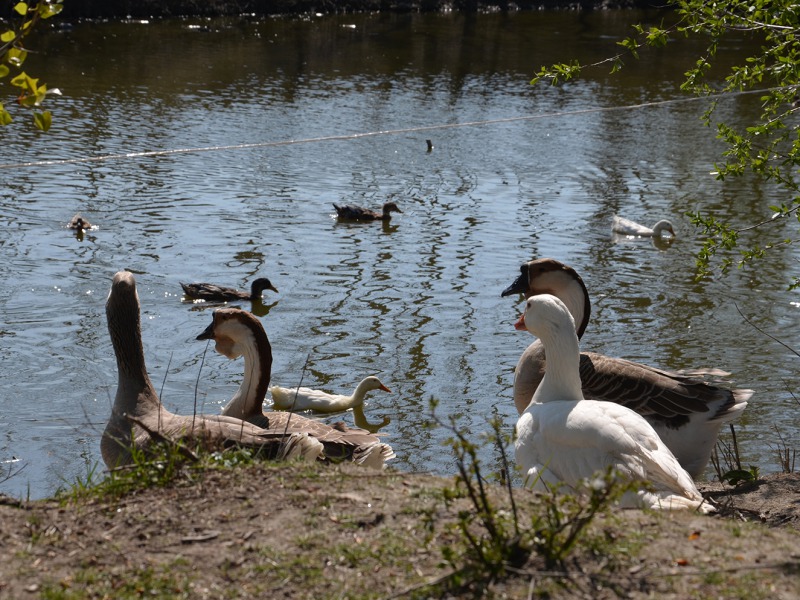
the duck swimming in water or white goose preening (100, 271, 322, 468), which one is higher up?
white goose preening (100, 271, 322, 468)

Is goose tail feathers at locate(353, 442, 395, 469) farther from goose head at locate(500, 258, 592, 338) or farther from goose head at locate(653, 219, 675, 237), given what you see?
goose head at locate(653, 219, 675, 237)

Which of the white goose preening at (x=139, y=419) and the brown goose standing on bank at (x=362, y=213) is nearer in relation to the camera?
the white goose preening at (x=139, y=419)

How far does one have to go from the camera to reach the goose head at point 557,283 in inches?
343

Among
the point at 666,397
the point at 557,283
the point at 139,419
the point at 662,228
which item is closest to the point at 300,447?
the point at 139,419

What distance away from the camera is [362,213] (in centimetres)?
1495

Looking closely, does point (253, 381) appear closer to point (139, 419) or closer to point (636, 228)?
point (139, 419)

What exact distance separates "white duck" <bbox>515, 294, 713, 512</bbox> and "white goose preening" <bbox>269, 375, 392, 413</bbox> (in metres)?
2.95

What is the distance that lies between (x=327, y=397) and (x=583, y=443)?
3.99 metres

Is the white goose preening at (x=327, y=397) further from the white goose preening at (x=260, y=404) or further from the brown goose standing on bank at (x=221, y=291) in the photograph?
the brown goose standing on bank at (x=221, y=291)

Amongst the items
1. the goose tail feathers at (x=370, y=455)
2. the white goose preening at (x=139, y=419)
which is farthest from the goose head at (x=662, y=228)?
the white goose preening at (x=139, y=419)

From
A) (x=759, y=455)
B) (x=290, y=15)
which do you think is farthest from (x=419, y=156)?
(x=290, y=15)

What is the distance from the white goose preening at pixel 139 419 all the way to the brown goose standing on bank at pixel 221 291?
201 inches

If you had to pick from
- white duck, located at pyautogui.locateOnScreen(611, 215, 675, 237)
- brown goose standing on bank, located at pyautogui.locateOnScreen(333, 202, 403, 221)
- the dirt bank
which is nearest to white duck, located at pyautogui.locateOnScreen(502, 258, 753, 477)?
the dirt bank

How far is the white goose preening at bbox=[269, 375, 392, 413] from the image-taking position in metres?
9.07
